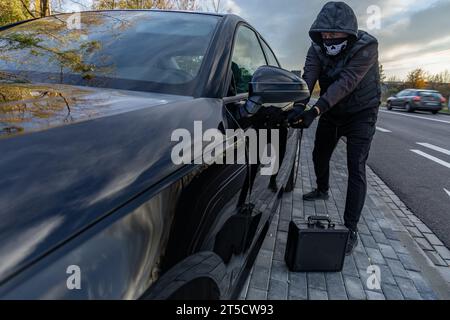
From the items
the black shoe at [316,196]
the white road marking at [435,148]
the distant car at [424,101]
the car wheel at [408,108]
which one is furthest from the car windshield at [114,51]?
the car wheel at [408,108]

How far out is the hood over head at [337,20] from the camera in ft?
7.99

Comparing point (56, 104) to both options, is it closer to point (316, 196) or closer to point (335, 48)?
point (335, 48)

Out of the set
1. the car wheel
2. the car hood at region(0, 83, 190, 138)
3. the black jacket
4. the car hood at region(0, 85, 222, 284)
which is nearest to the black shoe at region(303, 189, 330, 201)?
the black jacket

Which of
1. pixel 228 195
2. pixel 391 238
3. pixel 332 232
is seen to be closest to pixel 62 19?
pixel 228 195

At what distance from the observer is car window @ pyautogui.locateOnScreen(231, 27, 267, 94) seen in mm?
1935

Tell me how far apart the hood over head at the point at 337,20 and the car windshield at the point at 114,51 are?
0.96m

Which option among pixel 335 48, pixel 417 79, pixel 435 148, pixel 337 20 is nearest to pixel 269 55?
pixel 335 48

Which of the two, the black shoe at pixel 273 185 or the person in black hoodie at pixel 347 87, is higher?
the person in black hoodie at pixel 347 87

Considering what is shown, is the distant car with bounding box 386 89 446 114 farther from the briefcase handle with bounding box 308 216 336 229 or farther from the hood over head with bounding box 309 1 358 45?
the briefcase handle with bounding box 308 216 336 229

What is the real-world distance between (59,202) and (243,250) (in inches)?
38.6

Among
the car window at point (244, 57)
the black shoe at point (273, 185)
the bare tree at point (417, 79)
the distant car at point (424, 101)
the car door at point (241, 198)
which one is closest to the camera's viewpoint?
the car door at point (241, 198)

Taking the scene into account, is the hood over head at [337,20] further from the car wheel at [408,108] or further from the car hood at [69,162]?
the car wheel at [408,108]

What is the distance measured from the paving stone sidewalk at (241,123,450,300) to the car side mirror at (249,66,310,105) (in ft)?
2.99
